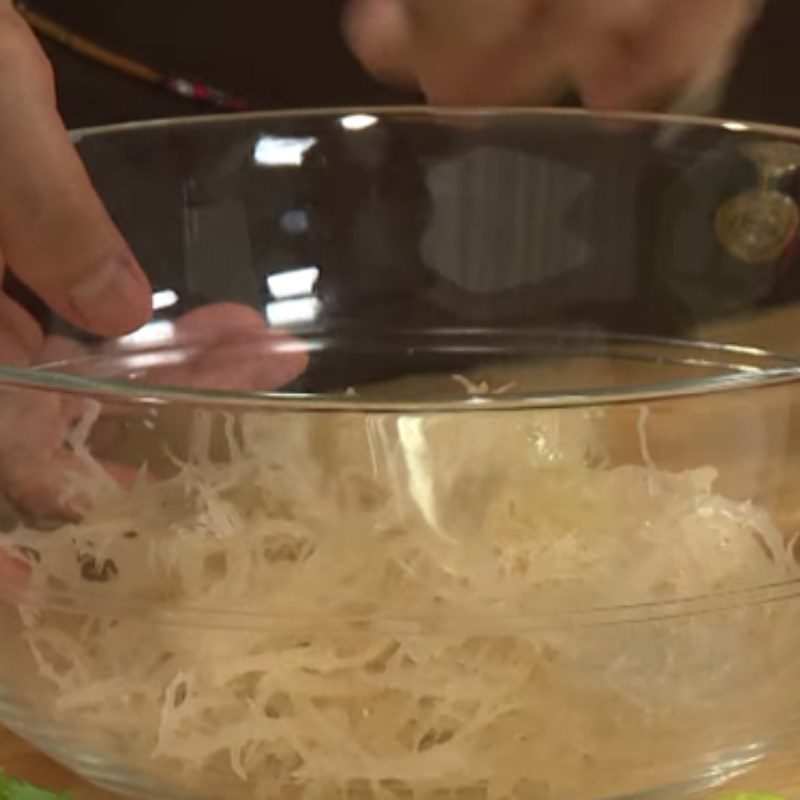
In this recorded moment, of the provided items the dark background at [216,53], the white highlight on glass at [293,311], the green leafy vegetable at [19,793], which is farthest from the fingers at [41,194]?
the dark background at [216,53]

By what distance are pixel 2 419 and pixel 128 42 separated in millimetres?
810

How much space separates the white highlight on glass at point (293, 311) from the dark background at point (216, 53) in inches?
14.3

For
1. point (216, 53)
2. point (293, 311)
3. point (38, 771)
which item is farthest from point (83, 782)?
point (216, 53)

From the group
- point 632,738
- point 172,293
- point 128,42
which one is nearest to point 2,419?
point 632,738

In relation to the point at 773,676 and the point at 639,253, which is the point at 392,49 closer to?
the point at 639,253

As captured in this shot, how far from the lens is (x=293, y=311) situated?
2.67 ft

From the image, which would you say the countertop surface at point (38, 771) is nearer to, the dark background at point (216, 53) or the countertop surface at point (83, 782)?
the countertop surface at point (83, 782)

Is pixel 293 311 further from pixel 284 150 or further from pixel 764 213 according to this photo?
pixel 764 213

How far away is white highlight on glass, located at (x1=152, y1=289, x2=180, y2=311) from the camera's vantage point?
776mm

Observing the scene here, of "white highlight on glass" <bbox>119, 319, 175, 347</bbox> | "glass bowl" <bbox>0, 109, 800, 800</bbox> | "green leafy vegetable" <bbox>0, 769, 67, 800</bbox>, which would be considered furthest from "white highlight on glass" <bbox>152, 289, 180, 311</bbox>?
"green leafy vegetable" <bbox>0, 769, 67, 800</bbox>

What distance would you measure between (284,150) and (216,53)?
424 millimetres

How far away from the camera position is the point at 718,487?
0.46 metres

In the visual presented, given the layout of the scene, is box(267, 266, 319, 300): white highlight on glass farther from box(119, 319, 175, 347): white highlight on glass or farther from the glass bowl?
the glass bowl

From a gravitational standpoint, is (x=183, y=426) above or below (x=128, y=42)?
below
